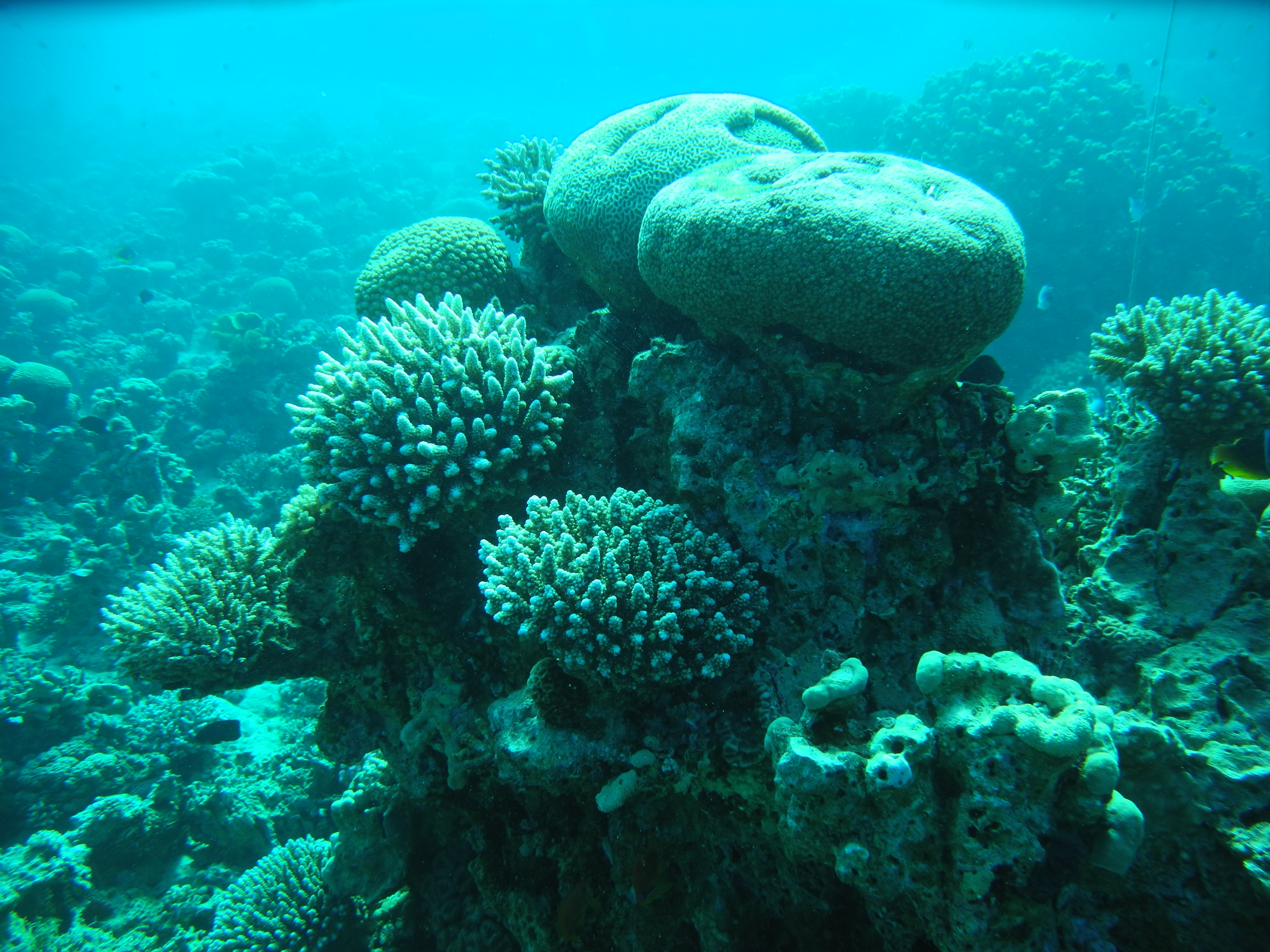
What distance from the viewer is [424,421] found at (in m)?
3.21

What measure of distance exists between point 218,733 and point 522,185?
7745mm

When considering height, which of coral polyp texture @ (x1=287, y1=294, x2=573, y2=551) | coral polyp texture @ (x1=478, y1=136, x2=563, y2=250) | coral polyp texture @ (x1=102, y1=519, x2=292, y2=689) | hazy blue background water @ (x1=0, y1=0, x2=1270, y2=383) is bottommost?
coral polyp texture @ (x1=102, y1=519, x2=292, y2=689)

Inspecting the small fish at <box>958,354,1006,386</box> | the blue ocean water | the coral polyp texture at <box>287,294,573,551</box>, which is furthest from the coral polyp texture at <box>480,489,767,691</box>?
the small fish at <box>958,354,1006,386</box>

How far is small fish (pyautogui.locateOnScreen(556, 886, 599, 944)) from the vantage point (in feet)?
9.18

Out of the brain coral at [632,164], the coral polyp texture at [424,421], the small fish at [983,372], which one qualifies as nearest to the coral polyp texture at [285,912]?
the coral polyp texture at [424,421]

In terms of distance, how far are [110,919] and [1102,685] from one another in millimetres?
9384

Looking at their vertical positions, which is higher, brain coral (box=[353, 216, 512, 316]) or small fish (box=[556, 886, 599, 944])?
brain coral (box=[353, 216, 512, 316])

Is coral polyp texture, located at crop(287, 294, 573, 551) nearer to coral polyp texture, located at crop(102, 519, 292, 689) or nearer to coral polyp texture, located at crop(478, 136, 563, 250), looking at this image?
coral polyp texture, located at crop(102, 519, 292, 689)

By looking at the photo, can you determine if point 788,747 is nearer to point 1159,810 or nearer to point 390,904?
point 1159,810

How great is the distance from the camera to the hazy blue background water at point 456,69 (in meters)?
34.8

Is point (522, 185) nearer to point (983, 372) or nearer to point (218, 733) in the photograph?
point (983, 372)

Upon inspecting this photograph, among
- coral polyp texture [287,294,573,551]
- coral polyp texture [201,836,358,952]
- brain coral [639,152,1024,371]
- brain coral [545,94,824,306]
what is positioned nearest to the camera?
brain coral [639,152,1024,371]

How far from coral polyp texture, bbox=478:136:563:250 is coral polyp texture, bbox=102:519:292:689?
3.49 meters

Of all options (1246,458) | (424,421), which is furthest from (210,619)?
(1246,458)
